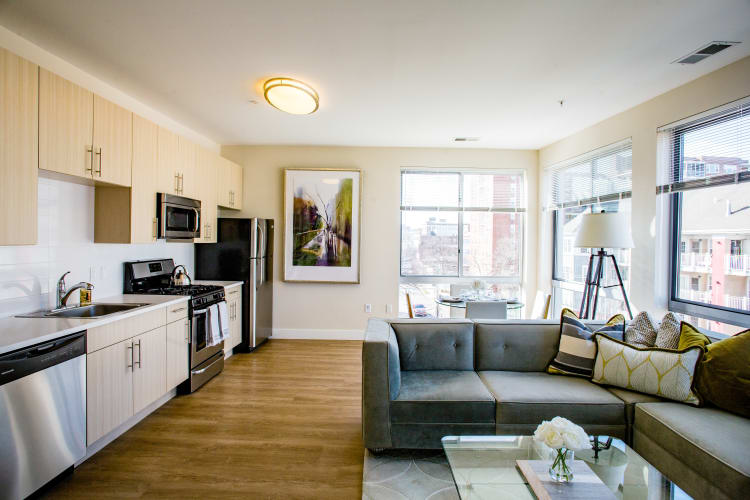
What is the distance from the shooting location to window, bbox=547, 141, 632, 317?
11.5 feet

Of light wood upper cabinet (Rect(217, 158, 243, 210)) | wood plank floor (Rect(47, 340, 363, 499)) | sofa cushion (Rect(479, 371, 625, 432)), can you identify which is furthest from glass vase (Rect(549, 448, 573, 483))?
light wood upper cabinet (Rect(217, 158, 243, 210))

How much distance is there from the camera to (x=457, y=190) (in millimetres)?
4992

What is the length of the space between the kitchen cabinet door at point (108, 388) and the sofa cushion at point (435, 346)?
6.31ft

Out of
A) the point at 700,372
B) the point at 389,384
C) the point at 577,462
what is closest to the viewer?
the point at 577,462

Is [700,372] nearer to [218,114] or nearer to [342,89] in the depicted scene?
[342,89]

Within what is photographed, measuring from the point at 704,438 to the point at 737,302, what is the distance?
1.41 m

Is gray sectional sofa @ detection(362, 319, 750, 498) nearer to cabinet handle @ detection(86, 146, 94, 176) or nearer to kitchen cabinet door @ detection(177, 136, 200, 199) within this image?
cabinet handle @ detection(86, 146, 94, 176)

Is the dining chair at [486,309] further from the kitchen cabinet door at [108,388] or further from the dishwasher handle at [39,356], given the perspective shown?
the dishwasher handle at [39,356]

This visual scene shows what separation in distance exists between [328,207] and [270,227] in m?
0.84

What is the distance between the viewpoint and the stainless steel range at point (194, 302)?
3.17m

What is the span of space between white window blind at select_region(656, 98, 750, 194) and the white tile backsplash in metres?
4.86

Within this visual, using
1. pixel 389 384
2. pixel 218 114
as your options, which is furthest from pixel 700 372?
pixel 218 114

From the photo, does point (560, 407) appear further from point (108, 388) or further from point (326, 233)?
point (326, 233)

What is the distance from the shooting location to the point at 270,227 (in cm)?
472
